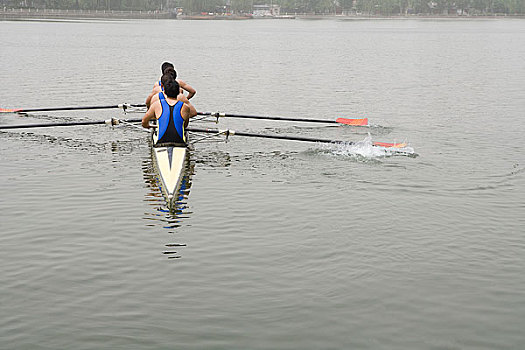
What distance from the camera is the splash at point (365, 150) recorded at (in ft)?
59.4

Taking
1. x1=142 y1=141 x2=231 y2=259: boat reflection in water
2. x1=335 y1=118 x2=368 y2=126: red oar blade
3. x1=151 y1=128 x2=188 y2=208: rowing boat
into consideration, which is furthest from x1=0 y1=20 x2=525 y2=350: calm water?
x1=335 y1=118 x2=368 y2=126: red oar blade

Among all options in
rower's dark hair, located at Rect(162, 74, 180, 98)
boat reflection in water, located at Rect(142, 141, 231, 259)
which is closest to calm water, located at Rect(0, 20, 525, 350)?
boat reflection in water, located at Rect(142, 141, 231, 259)

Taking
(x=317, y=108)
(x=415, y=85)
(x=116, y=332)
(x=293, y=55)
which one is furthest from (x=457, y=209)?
(x=293, y=55)

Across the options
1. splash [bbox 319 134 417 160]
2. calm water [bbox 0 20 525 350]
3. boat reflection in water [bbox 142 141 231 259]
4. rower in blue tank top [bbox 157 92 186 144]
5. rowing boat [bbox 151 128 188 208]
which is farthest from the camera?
splash [bbox 319 134 417 160]

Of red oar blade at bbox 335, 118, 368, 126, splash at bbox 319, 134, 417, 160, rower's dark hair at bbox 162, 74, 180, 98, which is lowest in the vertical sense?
splash at bbox 319, 134, 417, 160

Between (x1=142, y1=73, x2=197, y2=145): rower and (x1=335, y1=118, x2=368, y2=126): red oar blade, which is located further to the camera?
(x1=335, y1=118, x2=368, y2=126): red oar blade

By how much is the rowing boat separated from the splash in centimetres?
507

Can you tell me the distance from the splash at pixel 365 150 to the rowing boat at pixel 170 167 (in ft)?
16.6

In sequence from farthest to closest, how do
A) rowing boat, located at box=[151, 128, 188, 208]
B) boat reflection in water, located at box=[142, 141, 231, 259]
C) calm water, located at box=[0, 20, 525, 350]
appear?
rowing boat, located at box=[151, 128, 188, 208] → boat reflection in water, located at box=[142, 141, 231, 259] → calm water, located at box=[0, 20, 525, 350]

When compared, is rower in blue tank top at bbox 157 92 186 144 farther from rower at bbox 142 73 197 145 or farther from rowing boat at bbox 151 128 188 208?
rowing boat at bbox 151 128 188 208

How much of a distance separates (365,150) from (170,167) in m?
6.35

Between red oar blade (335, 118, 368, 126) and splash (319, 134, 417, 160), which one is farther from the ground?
red oar blade (335, 118, 368, 126)

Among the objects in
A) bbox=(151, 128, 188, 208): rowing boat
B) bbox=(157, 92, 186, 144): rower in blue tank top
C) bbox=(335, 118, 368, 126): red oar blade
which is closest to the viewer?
bbox=(151, 128, 188, 208): rowing boat

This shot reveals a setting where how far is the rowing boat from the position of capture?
1348cm
